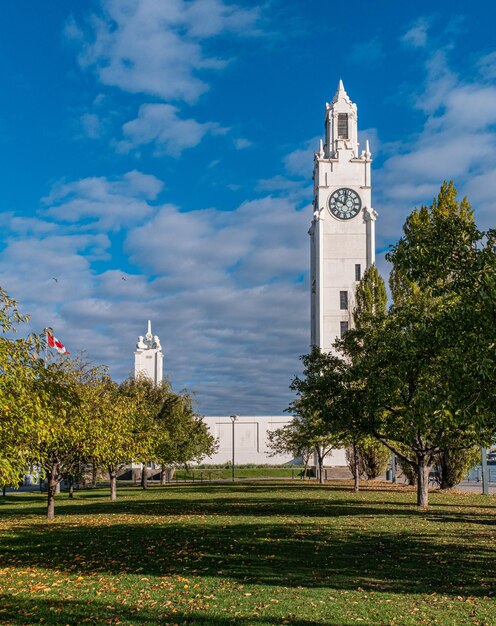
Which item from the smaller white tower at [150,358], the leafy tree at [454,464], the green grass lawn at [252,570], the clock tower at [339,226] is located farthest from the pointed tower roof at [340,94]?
the green grass lawn at [252,570]

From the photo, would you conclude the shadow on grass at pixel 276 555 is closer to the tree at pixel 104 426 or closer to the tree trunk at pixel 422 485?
the tree at pixel 104 426

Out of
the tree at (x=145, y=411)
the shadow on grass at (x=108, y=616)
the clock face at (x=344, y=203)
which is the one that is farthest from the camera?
the clock face at (x=344, y=203)

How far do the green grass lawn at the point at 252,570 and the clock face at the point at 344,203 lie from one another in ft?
234

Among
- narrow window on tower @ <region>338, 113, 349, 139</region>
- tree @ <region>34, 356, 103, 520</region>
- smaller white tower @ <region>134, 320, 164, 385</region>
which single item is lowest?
tree @ <region>34, 356, 103, 520</region>

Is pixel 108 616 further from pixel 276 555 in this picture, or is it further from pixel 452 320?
pixel 452 320

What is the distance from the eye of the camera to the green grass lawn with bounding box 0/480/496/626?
10695 millimetres

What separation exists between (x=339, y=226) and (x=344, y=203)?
395 cm

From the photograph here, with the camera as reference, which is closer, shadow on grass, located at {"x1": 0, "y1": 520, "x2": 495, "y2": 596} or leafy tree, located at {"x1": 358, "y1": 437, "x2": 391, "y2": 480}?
shadow on grass, located at {"x1": 0, "y1": 520, "x2": 495, "y2": 596}

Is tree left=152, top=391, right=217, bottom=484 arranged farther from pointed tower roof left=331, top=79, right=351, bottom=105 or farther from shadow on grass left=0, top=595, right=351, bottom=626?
pointed tower roof left=331, top=79, right=351, bottom=105

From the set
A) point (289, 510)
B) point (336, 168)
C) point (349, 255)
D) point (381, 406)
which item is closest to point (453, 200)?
point (381, 406)

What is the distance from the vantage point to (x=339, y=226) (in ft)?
310

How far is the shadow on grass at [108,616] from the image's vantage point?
33.0 feet

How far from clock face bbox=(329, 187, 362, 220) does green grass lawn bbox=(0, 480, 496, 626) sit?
7143cm

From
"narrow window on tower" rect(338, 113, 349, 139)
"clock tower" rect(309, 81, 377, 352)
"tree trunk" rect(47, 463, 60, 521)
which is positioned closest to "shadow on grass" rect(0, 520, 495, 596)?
"tree trunk" rect(47, 463, 60, 521)
